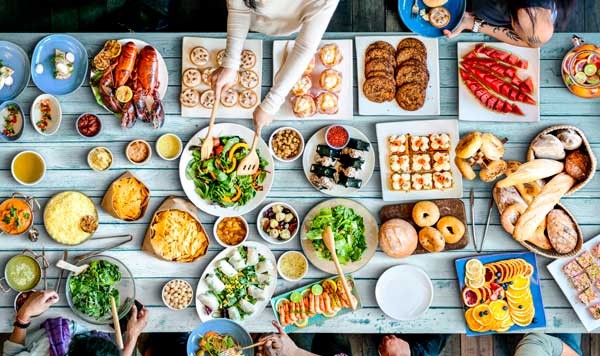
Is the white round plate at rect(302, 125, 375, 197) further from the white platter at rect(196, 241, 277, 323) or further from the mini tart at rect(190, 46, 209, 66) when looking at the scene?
the mini tart at rect(190, 46, 209, 66)

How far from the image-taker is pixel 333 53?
3.13 metres

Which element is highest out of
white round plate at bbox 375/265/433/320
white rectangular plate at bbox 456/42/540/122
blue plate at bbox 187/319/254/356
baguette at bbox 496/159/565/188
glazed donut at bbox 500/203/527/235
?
white rectangular plate at bbox 456/42/540/122

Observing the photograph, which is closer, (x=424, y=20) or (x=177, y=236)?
(x=177, y=236)

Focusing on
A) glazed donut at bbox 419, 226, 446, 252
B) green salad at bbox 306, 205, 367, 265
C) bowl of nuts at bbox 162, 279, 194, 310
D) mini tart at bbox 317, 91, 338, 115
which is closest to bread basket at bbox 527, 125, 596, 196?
glazed donut at bbox 419, 226, 446, 252

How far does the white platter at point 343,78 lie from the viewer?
318 cm

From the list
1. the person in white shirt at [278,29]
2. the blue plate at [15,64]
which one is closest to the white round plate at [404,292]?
the person in white shirt at [278,29]

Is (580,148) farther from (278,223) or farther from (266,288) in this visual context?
(266,288)

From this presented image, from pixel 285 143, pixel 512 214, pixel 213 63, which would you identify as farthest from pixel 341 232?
pixel 213 63

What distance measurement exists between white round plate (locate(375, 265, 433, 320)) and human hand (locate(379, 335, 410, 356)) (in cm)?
33

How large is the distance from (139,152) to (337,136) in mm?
1231

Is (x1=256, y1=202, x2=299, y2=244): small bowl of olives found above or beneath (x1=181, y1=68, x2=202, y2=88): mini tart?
beneath

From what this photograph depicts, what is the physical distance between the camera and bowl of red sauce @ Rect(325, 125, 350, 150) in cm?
312

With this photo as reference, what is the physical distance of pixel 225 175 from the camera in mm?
3059

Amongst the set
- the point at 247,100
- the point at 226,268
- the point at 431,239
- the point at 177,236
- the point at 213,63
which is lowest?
the point at 226,268
